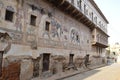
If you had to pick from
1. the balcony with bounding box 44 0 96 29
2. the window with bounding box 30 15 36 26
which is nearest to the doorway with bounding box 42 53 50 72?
the window with bounding box 30 15 36 26

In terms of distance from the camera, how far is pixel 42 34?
10.1 meters


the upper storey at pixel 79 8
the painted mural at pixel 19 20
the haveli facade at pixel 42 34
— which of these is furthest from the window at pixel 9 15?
the upper storey at pixel 79 8

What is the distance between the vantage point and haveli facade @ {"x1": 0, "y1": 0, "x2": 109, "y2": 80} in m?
7.71

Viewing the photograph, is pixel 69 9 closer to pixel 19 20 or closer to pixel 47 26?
pixel 47 26

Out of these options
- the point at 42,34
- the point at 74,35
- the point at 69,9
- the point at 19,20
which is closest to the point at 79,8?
the point at 74,35

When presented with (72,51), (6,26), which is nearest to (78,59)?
(72,51)

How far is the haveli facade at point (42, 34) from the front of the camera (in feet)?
25.3

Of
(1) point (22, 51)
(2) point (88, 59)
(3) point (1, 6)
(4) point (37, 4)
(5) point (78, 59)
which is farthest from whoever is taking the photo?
(2) point (88, 59)

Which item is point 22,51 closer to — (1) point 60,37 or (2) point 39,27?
(2) point 39,27

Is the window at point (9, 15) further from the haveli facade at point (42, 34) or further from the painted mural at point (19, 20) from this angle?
the painted mural at point (19, 20)

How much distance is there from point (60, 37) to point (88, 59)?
872 cm

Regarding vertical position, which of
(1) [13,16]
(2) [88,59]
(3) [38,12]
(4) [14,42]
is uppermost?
(3) [38,12]

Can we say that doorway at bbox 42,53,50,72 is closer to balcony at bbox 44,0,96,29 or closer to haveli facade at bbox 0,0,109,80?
haveli facade at bbox 0,0,109,80

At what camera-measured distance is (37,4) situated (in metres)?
9.73
